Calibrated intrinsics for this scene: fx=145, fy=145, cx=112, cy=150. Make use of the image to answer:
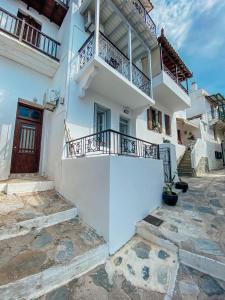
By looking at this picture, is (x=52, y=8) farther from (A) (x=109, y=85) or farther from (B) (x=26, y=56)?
(A) (x=109, y=85)

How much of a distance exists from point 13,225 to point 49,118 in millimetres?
4514

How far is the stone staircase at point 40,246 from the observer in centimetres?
203

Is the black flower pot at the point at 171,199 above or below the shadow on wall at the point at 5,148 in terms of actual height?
below

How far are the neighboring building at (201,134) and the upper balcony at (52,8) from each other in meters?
10.7

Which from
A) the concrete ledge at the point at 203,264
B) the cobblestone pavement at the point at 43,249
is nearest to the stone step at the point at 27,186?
the cobblestone pavement at the point at 43,249

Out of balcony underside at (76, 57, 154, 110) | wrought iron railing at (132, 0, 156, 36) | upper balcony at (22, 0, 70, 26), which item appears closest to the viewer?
balcony underside at (76, 57, 154, 110)

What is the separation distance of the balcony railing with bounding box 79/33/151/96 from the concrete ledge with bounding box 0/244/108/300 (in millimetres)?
5403

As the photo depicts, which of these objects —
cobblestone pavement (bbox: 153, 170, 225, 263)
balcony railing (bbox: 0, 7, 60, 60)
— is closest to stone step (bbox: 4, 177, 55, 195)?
cobblestone pavement (bbox: 153, 170, 225, 263)

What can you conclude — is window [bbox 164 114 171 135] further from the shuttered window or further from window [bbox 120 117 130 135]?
window [bbox 120 117 130 135]

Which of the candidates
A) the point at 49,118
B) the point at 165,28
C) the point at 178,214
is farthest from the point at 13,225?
the point at 165,28

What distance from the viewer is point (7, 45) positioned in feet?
16.6

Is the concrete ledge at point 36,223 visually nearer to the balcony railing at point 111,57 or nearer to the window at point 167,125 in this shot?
the balcony railing at point 111,57

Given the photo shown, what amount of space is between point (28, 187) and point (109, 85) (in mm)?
4674

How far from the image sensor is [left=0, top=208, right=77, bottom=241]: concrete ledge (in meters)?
2.72
